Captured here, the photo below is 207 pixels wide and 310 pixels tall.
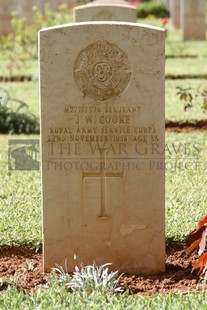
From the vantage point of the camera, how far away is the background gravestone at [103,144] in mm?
4742

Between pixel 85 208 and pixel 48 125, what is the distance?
0.51 metres

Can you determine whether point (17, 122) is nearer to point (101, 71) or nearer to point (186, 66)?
point (101, 71)

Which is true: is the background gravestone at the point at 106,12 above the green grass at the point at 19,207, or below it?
above

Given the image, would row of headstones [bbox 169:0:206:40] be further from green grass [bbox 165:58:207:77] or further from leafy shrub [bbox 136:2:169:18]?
leafy shrub [bbox 136:2:169:18]

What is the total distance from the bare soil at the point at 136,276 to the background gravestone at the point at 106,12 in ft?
20.8

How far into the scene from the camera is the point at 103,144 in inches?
190

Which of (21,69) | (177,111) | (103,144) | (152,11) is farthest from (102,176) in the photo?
(152,11)

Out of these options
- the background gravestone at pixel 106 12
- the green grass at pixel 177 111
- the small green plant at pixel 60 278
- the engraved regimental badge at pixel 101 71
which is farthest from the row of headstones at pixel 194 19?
the small green plant at pixel 60 278

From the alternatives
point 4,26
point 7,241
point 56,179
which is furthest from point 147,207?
point 4,26

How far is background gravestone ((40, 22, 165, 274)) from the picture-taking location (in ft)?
15.6

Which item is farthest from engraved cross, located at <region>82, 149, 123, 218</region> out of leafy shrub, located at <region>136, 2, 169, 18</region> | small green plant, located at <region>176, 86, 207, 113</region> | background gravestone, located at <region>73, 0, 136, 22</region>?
leafy shrub, located at <region>136, 2, 169, 18</region>

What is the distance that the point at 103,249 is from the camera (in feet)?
16.2

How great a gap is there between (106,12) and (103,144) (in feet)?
21.8

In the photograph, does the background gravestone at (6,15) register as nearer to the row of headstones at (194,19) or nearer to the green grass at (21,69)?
the row of headstones at (194,19)
